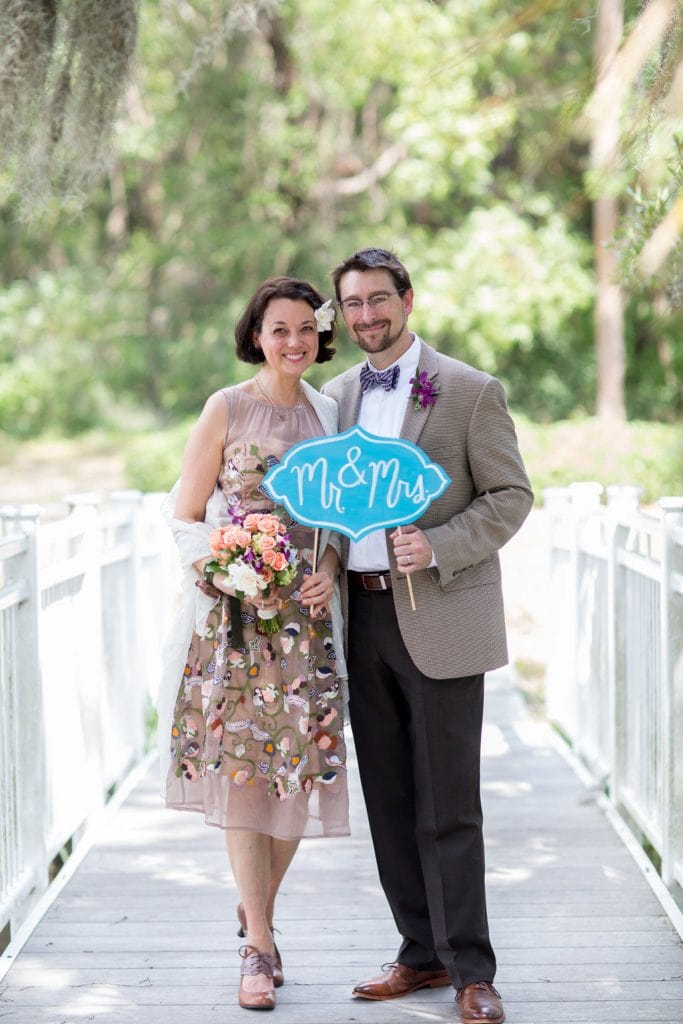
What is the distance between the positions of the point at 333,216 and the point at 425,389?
516 inches

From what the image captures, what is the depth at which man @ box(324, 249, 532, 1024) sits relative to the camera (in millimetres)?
2926

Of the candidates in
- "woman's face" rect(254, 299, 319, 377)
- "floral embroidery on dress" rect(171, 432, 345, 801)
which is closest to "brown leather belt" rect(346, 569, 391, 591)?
"floral embroidery on dress" rect(171, 432, 345, 801)

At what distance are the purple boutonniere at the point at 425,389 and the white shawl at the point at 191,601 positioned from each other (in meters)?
0.27

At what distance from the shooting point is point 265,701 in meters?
3.06

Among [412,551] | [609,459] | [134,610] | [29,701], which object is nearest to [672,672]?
[412,551]

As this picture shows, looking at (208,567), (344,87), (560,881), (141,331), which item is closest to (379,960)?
(560,881)

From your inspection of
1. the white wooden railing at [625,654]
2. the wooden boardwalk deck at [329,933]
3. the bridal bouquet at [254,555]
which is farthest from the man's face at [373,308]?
the wooden boardwalk deck at [329,933]

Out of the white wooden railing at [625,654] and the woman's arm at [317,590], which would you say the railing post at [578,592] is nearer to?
the white wooden railing at [625,654]

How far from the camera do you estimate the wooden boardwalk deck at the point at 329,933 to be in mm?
3000

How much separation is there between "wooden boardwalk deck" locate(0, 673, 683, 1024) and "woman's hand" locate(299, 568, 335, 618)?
0.96m

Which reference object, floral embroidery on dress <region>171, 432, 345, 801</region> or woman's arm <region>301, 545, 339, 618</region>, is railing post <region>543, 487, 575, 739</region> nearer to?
floral embroidery on dress <region>171, 432, 345, 801</region>

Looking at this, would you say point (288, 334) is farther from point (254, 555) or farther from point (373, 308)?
point (254, 555)

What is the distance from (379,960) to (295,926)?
0.36 metres

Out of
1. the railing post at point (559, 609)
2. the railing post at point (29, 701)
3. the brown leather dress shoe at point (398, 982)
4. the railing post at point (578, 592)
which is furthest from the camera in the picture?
the railing post at point (559, 609)
